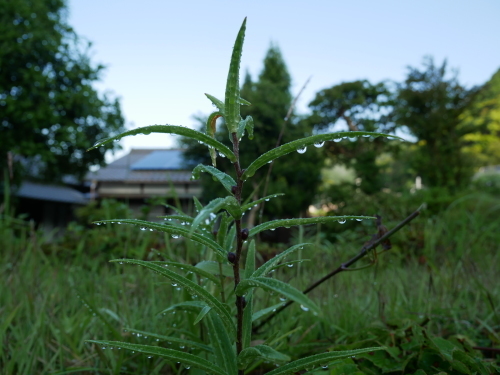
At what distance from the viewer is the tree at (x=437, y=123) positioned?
16406 millimetres

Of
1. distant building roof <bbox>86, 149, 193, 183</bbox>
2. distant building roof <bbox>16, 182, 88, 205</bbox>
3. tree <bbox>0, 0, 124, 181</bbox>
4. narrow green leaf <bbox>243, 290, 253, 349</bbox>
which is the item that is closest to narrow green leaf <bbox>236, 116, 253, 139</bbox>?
narrow green leaf <bbox>243, 290, 253, 349</bbox>

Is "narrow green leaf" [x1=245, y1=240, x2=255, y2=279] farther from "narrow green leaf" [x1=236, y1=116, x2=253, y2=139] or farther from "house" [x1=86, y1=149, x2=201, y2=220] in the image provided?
"house" [x1=86, y1=149, x2=201, y2=220]

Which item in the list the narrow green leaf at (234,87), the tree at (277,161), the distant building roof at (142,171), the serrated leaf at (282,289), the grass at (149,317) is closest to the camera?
the serrated leaf at (282,289)

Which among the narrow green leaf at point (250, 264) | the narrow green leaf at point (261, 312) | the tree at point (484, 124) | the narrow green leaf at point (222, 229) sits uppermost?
the tree at point (484, 124)

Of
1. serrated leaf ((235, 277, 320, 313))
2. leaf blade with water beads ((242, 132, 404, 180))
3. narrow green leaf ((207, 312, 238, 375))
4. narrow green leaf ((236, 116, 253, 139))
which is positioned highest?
narrow green leaf ((236, 116, 253, 139))

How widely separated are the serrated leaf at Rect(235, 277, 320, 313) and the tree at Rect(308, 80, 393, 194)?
19.4 metres

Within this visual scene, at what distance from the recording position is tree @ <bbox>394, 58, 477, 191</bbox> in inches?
646

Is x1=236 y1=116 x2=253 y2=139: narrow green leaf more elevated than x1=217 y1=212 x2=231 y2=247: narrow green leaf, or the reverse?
x1=236 y1=116 x2=253 y2=139: narrow green leaf

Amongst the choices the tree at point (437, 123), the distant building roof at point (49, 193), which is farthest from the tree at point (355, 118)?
the distant building roof at point (49, 193)

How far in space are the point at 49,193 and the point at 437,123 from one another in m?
21.6

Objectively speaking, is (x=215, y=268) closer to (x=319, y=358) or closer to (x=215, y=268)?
(x=215, y=268)

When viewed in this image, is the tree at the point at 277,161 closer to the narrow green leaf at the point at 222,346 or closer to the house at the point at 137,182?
the house at the point at 137,182

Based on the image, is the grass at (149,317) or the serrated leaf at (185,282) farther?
the grass at (149,317)

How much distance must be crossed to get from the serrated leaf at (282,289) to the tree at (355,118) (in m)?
19.4
